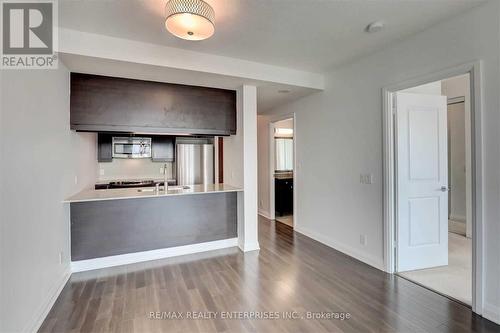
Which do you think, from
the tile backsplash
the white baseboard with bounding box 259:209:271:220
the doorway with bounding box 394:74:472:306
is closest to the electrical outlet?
the doorway with bounding box 394:74:472:306

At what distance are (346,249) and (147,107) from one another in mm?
3449

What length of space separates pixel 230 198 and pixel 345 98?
227 cm

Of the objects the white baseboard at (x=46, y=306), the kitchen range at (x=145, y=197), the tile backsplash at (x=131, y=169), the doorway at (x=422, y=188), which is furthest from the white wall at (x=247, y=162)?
the tile backsplash at (x=131, y=169)

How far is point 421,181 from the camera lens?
3086 millimetres

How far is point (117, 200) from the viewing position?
333cm

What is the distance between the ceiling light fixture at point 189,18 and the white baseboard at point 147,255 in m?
2.79

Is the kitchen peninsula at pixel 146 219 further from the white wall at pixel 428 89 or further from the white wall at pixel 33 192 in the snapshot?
the white wall at pixel 428 89

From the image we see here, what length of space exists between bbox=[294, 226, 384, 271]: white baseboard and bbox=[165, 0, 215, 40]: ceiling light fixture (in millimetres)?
3203

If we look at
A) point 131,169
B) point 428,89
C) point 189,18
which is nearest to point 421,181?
point 428,89

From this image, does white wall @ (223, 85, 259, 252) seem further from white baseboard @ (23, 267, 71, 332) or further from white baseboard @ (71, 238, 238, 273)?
white baseboard @ (23, 267, 71, 332)

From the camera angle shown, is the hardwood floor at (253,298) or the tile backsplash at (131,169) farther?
the tile backsplash at (131,169)

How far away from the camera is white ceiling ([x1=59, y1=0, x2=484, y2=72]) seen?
2.14 meters

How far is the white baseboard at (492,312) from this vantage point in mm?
2053

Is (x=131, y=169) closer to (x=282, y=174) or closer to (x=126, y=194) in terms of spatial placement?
(x=126, y=194)
